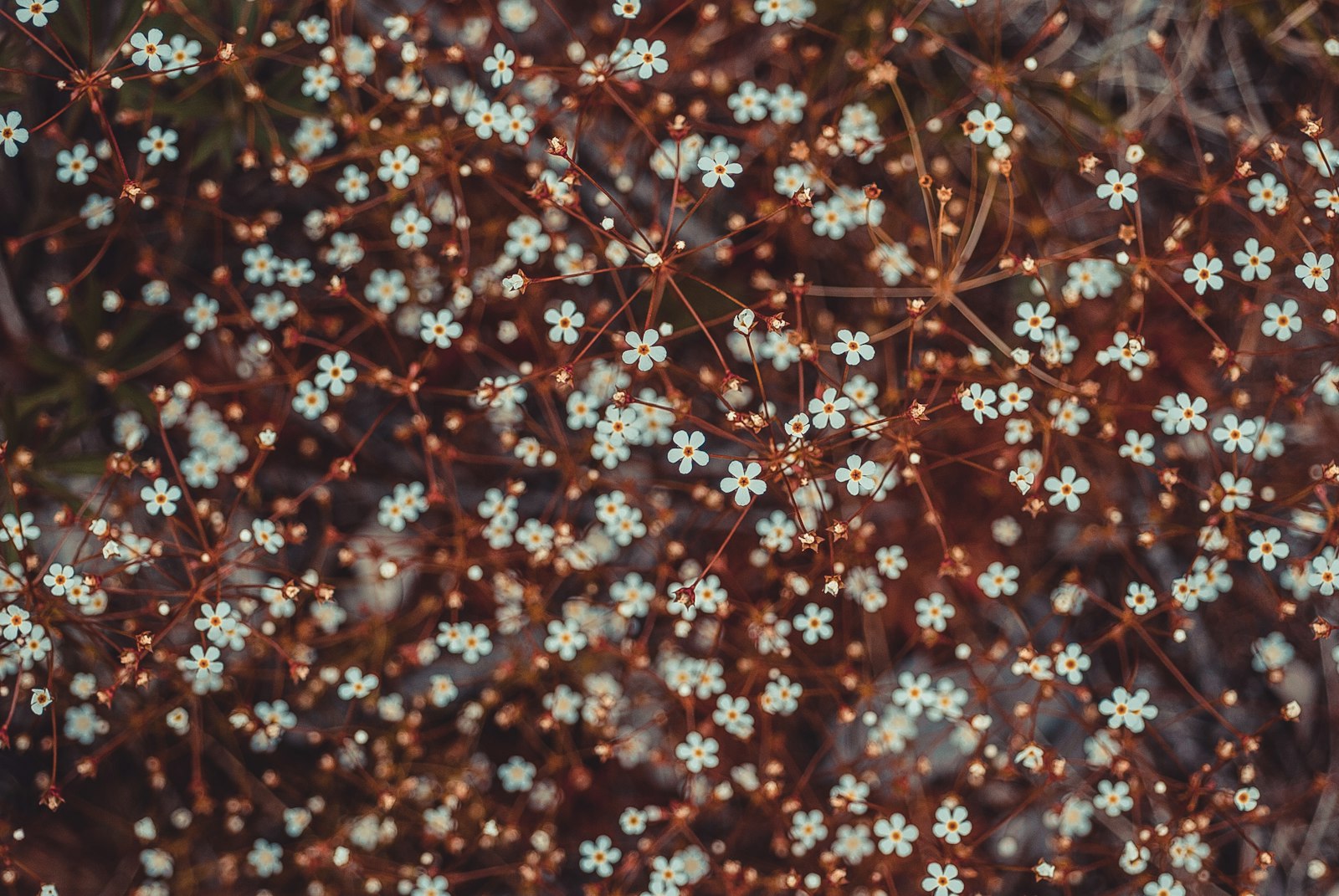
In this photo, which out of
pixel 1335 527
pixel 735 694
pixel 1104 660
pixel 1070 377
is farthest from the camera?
pixel 1104 660

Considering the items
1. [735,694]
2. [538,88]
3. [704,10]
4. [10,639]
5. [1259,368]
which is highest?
[538,88]

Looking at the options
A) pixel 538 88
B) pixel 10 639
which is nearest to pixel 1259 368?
pixel 538 88

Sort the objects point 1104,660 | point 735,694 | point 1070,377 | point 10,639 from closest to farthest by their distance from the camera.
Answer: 1. point 10,639
2. point 1070,377
3. point 735,694
4. point 1104,660

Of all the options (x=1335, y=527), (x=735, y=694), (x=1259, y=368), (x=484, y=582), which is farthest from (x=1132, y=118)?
(x=484, y=582)

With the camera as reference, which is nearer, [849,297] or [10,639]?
[10,639]

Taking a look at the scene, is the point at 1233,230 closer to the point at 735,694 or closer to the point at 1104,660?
the point at 1104,660

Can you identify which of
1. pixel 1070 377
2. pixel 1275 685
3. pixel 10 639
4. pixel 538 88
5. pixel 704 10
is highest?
pixel 538 88

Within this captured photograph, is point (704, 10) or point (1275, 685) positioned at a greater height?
point (704, 10)

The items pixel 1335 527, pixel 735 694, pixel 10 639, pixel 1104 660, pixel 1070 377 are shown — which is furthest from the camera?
pixel 1104 660

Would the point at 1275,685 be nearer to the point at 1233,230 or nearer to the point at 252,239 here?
the point at 1233,230
